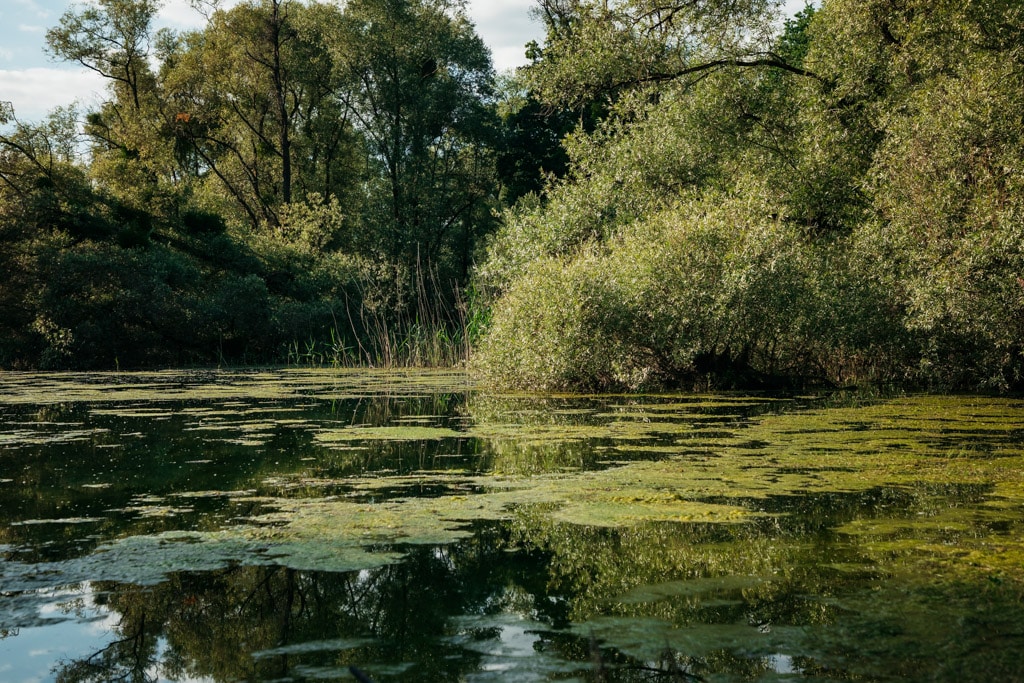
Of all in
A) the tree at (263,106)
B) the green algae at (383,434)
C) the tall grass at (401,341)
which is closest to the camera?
the green algae at (383,434)

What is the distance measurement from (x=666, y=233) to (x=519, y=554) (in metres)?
8.26

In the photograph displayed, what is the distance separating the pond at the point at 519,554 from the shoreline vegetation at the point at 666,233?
3.43m

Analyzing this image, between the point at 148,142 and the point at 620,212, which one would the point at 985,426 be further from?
the point at 148,142

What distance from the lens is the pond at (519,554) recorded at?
109 inches

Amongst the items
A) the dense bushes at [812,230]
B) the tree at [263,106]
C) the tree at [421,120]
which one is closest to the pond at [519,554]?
the dense bushes at [812,230]

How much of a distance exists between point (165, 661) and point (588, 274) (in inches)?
356

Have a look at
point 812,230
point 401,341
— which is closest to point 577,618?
point 812,230

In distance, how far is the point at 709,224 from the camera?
11.5 meters

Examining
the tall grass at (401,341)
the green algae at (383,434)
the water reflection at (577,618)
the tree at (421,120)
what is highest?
the tree at (421,120)

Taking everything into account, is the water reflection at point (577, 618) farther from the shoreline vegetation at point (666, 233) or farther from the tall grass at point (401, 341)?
the tall grass at point (401, 341)

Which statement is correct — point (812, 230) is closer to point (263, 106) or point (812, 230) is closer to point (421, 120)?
point (421, 120)

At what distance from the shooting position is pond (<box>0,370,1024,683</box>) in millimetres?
2779

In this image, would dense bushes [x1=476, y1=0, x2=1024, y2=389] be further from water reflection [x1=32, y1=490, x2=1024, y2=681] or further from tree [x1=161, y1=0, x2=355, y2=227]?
tree [x1=161, y1=0, x2=355, y2=227]

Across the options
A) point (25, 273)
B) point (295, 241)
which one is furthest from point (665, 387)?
point (295, 241)
